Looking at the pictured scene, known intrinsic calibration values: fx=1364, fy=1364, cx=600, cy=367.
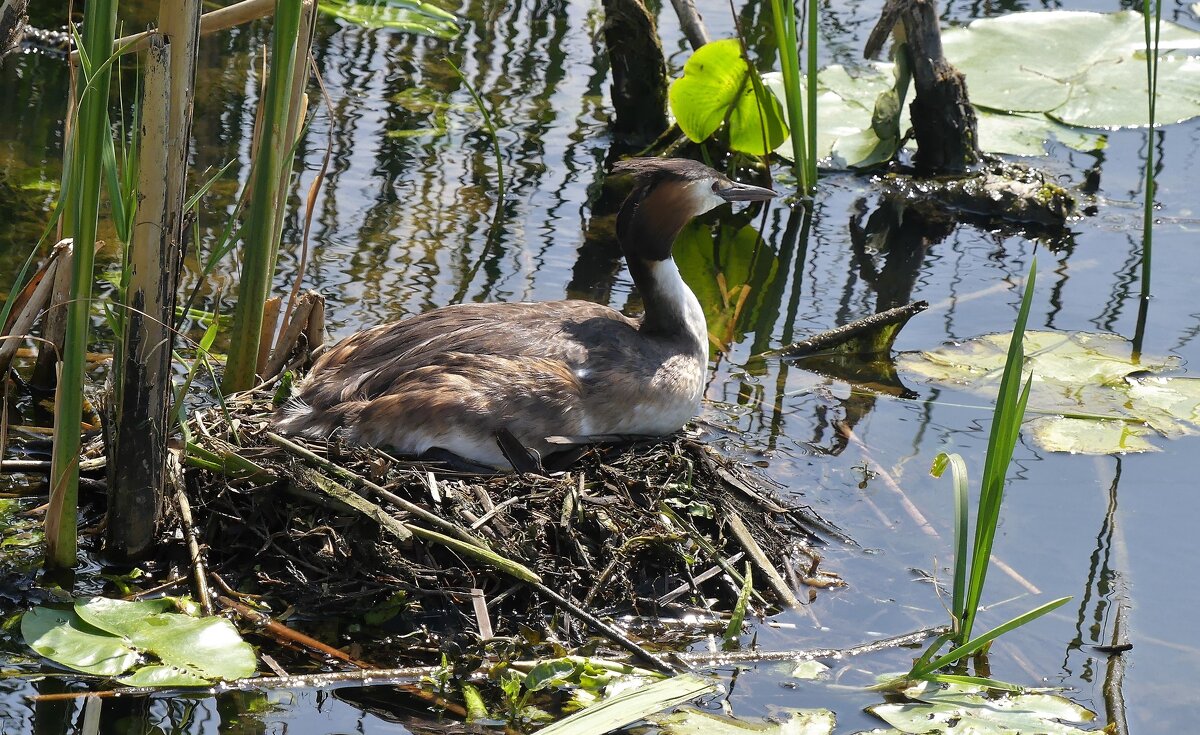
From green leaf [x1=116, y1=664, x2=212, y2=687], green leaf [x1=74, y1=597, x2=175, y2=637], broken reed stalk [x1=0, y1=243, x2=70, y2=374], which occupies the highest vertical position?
broken reed stalk [x1=0, y1=243, x2=70, y2=374]

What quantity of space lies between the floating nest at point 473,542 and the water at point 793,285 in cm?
30

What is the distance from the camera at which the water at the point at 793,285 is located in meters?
4.34

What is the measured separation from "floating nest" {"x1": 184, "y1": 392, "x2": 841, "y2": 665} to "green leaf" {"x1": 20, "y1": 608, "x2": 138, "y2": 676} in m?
0.47

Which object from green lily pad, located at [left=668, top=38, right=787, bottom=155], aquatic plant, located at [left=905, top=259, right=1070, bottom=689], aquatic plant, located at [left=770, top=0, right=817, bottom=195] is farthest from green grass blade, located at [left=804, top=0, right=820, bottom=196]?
aquatic plant, located at [left=905, top=259, right=1070, bottom=689]

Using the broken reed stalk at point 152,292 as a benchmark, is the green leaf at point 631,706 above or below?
below

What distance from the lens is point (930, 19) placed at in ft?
25.9

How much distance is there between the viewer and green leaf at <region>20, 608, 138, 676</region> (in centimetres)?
356

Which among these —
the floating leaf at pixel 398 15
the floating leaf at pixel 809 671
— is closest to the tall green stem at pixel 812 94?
the floating leaf at pixel 398 15

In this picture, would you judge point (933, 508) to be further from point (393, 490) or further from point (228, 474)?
point (228, 474)

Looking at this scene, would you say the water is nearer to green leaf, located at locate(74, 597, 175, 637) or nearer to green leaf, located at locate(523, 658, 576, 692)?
green leaf, located at locate(74, 597, 175, 637)

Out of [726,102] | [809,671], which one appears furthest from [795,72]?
[809,671]

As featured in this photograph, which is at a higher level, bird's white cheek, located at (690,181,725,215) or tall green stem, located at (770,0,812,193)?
Answer: tall green stem, located at (770,0,812,193)

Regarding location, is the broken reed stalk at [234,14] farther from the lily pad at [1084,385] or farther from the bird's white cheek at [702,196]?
the lily pad at [1084,385]

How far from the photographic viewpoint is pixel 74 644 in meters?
3.61
